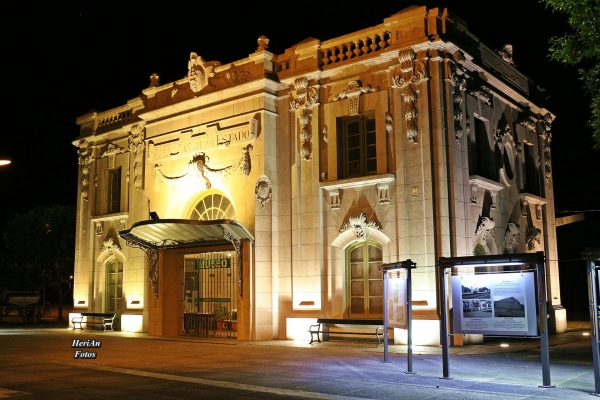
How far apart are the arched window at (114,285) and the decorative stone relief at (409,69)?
14775 mm

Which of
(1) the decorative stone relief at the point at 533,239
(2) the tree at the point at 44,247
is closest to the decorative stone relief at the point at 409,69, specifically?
(1) the decorative stone relief at the point at 533,239

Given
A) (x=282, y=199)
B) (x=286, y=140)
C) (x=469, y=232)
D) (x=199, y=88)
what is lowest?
(x=469, y=232)

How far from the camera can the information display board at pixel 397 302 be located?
13586 mm

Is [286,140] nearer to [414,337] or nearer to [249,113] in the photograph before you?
[249,113]

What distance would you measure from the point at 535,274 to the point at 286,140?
12.1 meters

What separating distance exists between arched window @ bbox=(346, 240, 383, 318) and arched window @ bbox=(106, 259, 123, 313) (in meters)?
11.4

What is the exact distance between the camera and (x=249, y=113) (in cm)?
2234

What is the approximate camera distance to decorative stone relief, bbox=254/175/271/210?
851 inches

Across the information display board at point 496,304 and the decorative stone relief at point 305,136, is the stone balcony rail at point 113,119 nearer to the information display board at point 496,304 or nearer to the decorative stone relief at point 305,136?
the decorative stone relief at point 305,136

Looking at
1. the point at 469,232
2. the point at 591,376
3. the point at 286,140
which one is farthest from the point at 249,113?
the point at 591,376

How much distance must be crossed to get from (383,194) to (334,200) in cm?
180

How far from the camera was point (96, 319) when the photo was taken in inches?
1080

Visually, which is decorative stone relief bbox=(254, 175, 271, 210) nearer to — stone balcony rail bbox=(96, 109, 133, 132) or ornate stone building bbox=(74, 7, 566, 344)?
ornate stone building bbox=(74, 7, 566, 344)

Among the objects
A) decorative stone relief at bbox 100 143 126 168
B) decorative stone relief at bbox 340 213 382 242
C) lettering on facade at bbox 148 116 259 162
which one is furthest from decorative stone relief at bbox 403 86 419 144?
decorative stone relief at bbox 100 143 126 168
